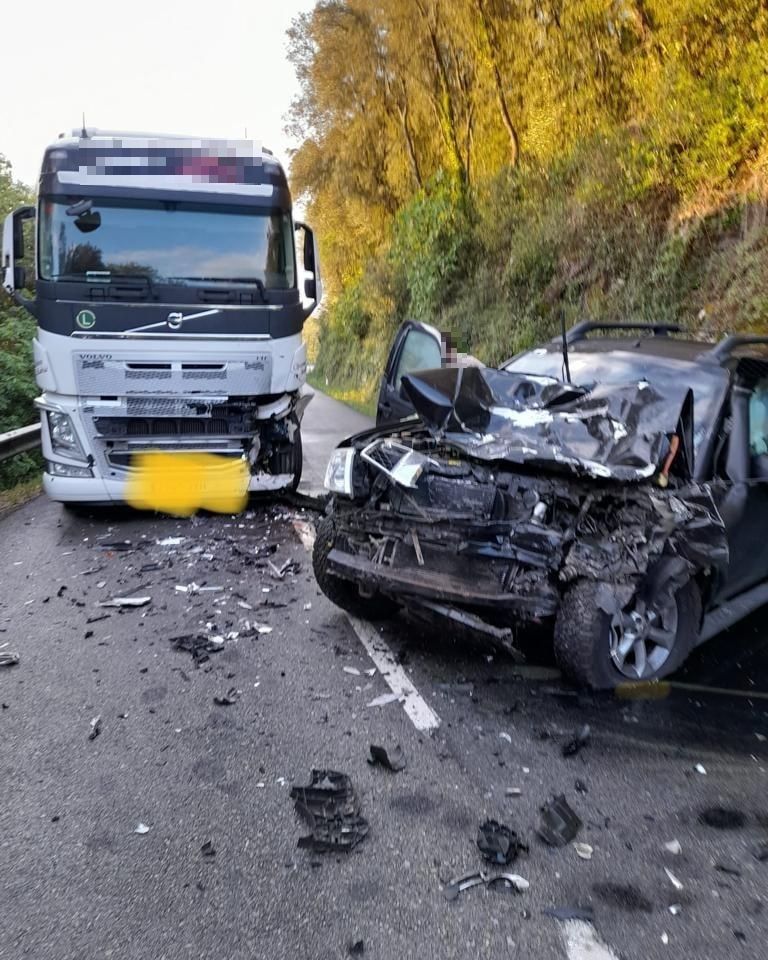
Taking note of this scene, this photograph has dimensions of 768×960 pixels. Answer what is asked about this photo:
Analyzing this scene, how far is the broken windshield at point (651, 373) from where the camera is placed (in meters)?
4.59

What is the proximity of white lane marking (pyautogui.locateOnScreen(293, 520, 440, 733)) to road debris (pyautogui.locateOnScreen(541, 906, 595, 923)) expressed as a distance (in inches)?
46.9

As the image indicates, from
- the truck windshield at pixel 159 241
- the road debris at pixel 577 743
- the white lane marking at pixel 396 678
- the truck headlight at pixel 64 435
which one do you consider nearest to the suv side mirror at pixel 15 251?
the truck windshield at pixel 159 241

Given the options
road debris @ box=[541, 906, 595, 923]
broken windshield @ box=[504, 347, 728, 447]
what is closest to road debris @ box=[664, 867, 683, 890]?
road debris @ box=[541, 906, 595, 923]

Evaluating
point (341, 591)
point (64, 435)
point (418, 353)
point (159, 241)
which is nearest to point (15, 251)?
point (159, 241)

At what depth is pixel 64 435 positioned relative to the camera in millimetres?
7227

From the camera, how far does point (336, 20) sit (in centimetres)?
2047

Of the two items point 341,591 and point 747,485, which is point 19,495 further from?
point 747,485

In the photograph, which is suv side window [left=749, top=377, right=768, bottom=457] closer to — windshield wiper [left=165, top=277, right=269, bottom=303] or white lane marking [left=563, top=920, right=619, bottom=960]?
white lane marking [left=563, top=920, right=619, bottom=960]

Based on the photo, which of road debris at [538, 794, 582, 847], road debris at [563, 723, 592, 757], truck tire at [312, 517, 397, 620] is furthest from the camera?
truck tire at [312, 517, 397, 620]

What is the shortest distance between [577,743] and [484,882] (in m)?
1.07

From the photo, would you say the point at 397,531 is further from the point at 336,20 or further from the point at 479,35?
the point at 336,20

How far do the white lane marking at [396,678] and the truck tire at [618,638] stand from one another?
2.32ft

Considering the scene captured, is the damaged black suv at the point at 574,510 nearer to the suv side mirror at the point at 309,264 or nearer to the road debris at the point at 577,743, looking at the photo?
the road debris at the point at 577,743

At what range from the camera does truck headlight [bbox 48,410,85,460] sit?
23.6 ft
